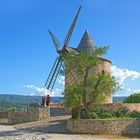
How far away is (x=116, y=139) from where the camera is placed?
28.6 metres

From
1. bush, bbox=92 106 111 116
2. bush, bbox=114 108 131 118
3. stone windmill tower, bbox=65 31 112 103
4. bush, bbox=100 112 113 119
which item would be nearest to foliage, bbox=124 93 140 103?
stone windmill tower, bbox=65 31 112 103

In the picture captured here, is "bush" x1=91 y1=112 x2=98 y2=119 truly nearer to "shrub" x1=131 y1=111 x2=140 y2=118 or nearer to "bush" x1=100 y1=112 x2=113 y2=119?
"bush" x1=100 y1=112 x2=113 y2=119

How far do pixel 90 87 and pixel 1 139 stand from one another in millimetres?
11166

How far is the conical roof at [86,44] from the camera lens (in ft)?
155

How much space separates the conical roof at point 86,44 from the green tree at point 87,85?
11517 mm

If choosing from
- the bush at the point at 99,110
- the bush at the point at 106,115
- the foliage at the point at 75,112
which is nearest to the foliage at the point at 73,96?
the foliage at the point at 75,112

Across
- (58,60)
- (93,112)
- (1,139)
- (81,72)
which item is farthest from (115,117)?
(58,60)

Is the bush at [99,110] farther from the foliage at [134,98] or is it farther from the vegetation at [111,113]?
the foliage at [134,98]

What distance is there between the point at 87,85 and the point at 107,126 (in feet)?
16.6

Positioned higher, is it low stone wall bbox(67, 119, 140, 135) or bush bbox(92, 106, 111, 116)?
bush bbox(92, 106, 111, 116)

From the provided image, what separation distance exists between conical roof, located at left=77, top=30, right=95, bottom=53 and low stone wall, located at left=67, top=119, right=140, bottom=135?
16461 millimetres

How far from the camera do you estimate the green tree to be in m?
33.7

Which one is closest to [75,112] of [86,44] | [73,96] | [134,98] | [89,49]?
[73,96]

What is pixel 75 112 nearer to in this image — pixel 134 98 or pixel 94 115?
pixel 94 115
